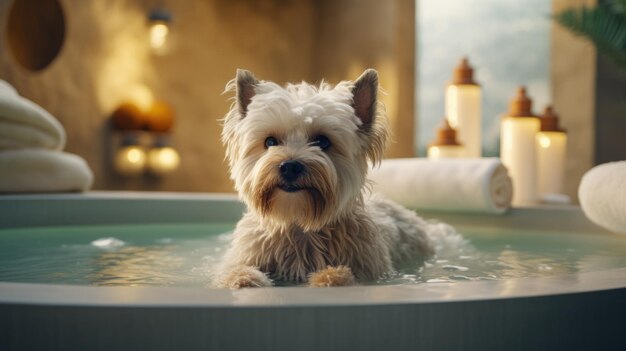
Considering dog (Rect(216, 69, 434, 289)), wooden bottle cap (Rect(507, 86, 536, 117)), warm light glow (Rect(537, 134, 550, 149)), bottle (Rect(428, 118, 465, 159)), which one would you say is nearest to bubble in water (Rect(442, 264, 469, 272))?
dog (Rect(216, 69, 434, 289))

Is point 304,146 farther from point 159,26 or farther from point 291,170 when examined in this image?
point 159,26

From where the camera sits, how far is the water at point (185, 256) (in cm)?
297

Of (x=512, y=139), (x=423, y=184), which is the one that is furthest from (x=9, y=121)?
(x=512, y=139)

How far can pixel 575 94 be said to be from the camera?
849 centimetres

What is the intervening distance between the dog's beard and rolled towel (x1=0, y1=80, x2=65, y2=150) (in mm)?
3860

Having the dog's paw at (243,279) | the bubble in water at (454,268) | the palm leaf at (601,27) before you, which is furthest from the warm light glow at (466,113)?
the dog's paw at (243,279)

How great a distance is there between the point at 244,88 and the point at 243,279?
0.95 metres

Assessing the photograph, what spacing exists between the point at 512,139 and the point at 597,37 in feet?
7.77

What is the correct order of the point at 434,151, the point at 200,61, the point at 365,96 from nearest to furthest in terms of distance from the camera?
the point at 365,96, the point at 434,151, the point at 200,61

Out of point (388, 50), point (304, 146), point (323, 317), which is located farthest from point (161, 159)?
point (323, 317)

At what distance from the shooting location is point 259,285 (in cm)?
251

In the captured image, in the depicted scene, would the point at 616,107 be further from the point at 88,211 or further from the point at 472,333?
the point at 472,333

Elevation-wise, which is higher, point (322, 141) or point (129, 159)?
point (322, 141)

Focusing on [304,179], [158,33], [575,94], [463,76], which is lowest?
[304,179]
